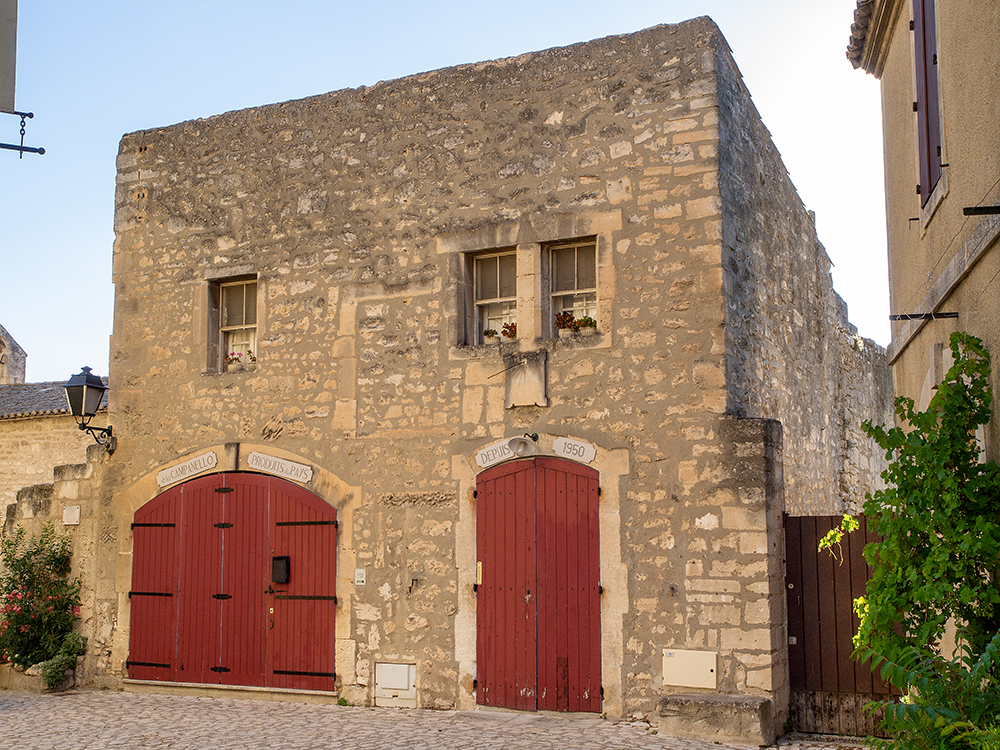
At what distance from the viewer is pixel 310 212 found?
9.38m

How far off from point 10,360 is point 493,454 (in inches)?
721

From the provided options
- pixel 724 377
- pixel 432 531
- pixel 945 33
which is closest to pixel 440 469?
pixel 432 531

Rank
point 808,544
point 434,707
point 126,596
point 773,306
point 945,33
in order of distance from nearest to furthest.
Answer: point 945,33
point 808,544
point 434,707
point 773,306
point 126,596

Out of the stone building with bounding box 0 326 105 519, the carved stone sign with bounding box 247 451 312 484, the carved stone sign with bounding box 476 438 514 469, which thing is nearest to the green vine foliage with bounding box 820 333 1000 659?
the carved stone sign with bounding box 476 438 514 469

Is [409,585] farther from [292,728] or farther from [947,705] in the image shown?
[947,705]

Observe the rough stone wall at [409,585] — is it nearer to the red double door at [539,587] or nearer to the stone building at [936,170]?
the red double door at [539,587]

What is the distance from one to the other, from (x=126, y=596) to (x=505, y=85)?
575 centimetres

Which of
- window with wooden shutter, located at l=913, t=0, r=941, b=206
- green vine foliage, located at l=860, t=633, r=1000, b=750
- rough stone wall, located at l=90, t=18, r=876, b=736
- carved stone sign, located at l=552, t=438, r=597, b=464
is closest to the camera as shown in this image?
green vine foliage, located at l=860, t=633, r=1000, b=750

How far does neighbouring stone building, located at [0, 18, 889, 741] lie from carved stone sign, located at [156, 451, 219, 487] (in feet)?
0.12

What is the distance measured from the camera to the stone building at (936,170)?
206 inches

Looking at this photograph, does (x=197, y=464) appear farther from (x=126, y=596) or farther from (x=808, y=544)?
(x=808, y=544)

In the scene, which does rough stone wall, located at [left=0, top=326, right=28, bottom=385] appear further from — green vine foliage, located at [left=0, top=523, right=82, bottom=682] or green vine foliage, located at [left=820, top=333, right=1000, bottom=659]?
green vine foliage, located at [left=820, top=333, right=1000, bottom=659]

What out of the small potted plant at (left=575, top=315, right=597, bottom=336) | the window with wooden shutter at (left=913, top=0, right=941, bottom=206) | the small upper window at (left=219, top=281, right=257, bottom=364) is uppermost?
the window with wooden shutter at (left=913, top=0, right=941, bottom=206)

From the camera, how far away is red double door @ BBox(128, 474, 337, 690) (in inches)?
351
